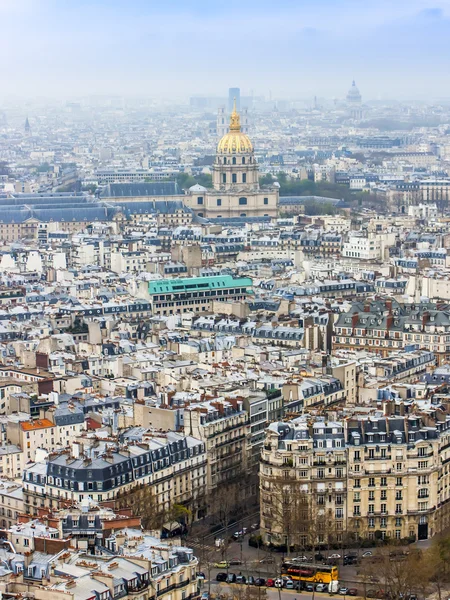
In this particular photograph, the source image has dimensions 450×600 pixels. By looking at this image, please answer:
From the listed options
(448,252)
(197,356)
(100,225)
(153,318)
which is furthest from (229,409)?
(100,225)

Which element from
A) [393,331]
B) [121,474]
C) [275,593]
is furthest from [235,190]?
[275,593]

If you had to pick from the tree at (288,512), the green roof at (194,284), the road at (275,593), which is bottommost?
the road at (275,593)

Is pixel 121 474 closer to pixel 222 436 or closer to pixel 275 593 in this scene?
pixel 222 436

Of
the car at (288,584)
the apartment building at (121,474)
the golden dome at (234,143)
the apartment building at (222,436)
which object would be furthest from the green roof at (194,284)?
the golden dome at (234,143)

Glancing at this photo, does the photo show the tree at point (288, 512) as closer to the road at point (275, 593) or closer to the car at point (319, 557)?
the car at point (319, 557)

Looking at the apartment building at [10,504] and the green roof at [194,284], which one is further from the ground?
the green roof at [194,284]

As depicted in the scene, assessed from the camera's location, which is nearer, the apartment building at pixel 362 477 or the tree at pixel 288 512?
the tree at pixel 288 512

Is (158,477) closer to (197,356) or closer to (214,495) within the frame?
(214,495)
